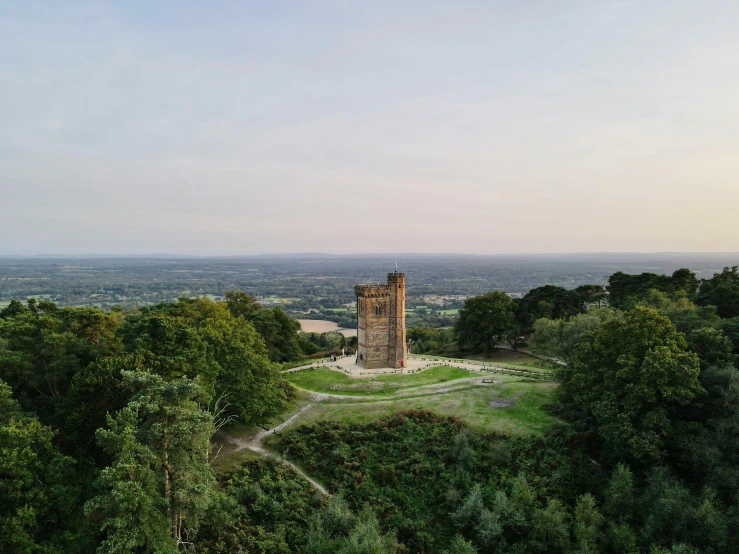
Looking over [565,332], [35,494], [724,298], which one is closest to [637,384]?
[565,332]

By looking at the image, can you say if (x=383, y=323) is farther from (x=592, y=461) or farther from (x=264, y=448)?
(x=592, y=461)

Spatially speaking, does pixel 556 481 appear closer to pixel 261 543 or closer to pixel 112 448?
pixel 261 543

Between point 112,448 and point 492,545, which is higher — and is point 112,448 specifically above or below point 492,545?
above

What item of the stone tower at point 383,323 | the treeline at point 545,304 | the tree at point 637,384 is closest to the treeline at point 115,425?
the stone tower at point 383,323

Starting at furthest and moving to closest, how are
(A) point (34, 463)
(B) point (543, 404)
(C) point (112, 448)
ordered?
1. (B) point (543, 404)
2. (A) point (34, 463)
3. (C) point (112, 448)

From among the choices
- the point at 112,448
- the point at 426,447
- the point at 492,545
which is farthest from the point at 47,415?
the point at 492,545

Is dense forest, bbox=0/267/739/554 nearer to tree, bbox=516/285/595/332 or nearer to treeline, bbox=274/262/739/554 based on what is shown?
treeline, bbox=274/262/739/554

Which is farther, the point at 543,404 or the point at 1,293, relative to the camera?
the point at 1,293
